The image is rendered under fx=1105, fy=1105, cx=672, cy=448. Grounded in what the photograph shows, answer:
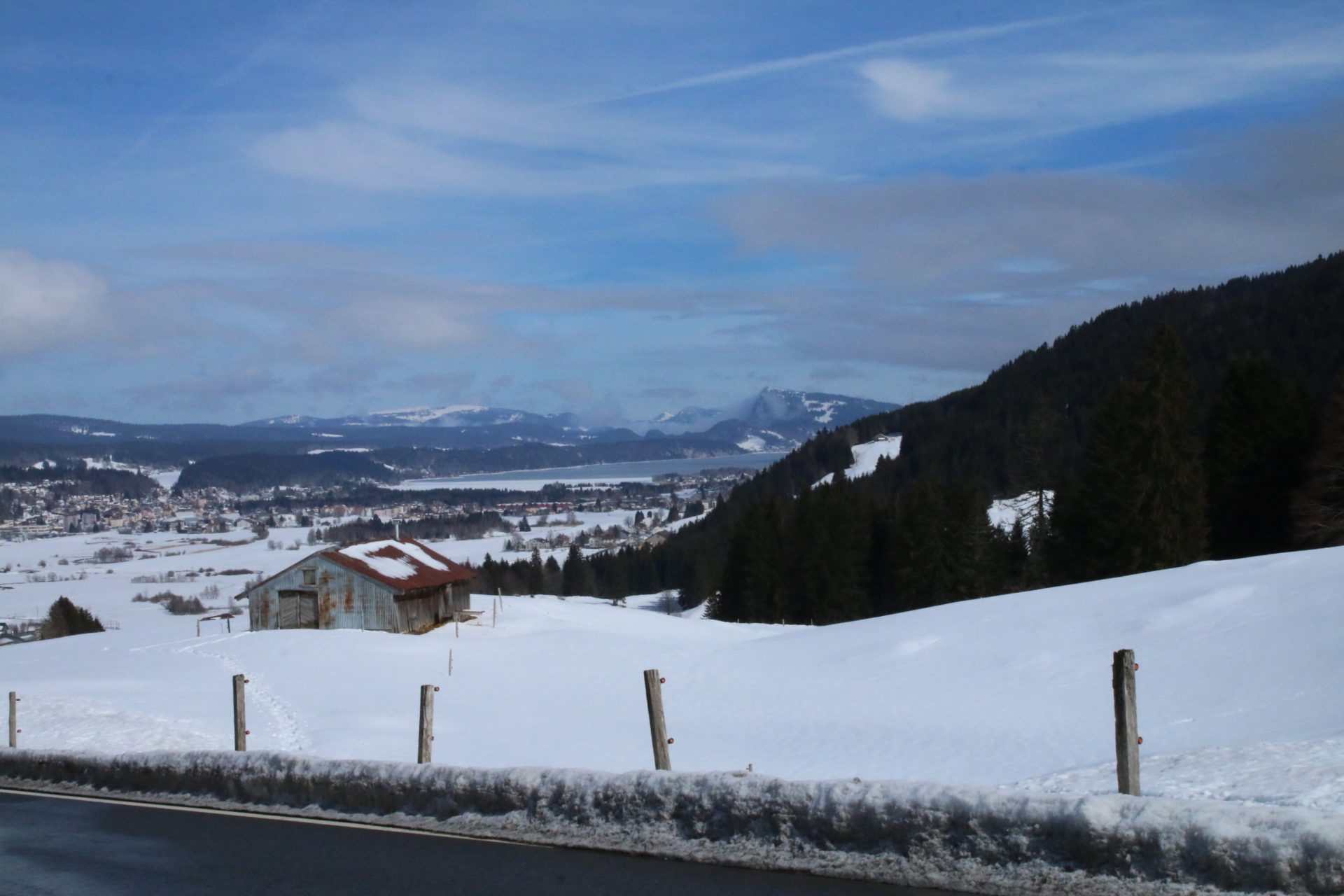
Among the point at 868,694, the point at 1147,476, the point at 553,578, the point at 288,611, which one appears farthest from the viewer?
the point at 553,578

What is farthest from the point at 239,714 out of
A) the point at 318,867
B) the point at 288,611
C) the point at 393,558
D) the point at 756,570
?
the point at 756,570

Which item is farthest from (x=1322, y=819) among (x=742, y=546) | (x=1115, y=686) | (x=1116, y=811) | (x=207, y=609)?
(x=207, y=609)

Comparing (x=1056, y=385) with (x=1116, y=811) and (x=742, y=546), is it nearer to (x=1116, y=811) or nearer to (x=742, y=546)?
(x=742, y=546)

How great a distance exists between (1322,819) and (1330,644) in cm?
1481

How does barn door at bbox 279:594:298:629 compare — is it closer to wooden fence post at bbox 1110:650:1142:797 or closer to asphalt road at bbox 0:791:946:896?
asphalt road at bbox 0:791:946:896

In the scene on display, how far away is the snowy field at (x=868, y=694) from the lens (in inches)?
593

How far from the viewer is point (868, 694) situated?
23.7m

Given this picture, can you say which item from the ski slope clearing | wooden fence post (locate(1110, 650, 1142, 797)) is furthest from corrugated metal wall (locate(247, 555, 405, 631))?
the ski slope clearing

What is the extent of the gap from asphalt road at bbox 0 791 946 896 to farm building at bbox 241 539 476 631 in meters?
36.5

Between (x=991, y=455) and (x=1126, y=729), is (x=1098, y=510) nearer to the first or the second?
(x=1126, y=729)

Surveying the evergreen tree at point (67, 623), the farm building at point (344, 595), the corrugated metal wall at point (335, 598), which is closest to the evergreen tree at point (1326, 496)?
the farm building at point (344, 595)

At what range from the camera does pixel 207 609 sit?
94.9 meters

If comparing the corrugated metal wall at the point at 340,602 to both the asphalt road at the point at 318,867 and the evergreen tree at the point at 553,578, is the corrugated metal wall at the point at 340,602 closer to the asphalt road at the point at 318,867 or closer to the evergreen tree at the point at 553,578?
the asphalt road at the point at 318,867

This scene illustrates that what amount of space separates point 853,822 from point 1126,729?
91.8 inches
